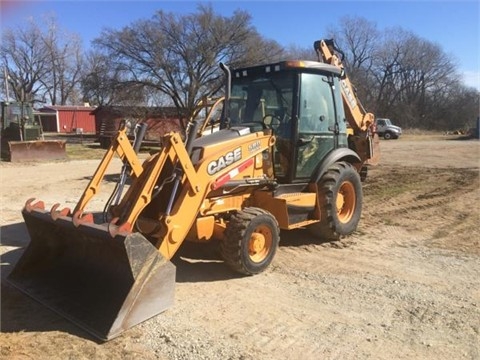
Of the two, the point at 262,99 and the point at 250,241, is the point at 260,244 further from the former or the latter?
the point at 262,99

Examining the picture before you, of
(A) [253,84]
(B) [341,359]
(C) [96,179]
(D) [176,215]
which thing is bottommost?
(B) [341,359]

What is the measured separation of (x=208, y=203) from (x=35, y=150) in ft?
49.3

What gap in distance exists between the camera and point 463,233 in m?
7.21

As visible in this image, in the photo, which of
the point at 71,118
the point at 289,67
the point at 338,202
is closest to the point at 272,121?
the point at 289,67

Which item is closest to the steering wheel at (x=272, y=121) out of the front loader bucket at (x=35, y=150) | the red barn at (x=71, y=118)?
the front loader bucket at (x=35, y=150)

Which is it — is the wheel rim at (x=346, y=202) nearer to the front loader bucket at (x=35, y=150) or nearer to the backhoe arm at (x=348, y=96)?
the backhoe arm at (x=348, y=96)

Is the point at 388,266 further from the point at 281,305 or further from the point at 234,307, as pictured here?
the point at 234,307

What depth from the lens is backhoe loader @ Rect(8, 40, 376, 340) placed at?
4.13m

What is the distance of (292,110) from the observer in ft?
19.7

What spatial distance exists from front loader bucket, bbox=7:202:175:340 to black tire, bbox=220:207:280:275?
0.97 metres

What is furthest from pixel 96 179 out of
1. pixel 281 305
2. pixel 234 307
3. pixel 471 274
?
pixel 471 274

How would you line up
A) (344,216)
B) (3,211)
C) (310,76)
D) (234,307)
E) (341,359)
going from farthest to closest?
(3,211)
(344,216)
(310,76)
(234,307)
(341,359)

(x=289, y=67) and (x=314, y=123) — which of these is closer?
(x=289, y=67)

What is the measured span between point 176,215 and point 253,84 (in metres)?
2.55
